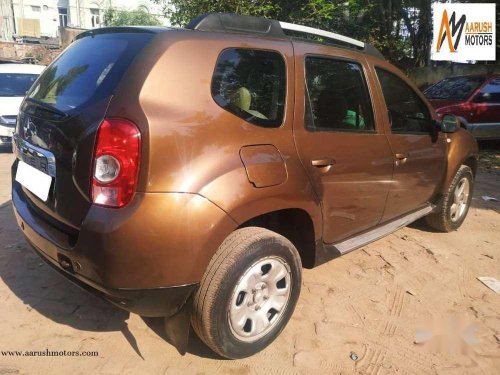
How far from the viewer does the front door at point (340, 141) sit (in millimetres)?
2553

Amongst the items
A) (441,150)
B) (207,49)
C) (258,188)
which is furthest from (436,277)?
(207,49)

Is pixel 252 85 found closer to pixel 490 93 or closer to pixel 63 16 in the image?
pixel 490 93

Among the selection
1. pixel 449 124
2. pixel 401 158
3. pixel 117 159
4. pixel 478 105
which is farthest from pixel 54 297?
pixel 478 105

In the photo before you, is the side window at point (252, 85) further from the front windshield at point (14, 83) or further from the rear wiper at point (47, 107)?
the front windshield at point (14, 83)

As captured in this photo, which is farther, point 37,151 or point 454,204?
point 454,204

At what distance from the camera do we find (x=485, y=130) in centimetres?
878

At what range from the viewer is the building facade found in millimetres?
38000

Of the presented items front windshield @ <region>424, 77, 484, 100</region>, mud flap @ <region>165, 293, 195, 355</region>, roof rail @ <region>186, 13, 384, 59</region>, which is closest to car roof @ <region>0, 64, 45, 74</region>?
roof rail @ <region>186, 13, 384, 59</region>

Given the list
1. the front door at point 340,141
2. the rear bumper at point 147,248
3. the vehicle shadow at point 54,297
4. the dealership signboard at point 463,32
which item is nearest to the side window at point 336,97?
the front door at point 340,141

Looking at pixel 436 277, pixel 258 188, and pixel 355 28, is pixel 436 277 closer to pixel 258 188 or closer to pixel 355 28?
pixel 258 188

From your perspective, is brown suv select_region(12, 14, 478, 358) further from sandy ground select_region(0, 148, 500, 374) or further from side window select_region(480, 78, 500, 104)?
side window select_region(480, 78, 500, 104)

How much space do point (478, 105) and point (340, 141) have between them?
7318mm

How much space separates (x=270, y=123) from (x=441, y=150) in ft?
7.15

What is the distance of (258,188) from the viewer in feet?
7.19
